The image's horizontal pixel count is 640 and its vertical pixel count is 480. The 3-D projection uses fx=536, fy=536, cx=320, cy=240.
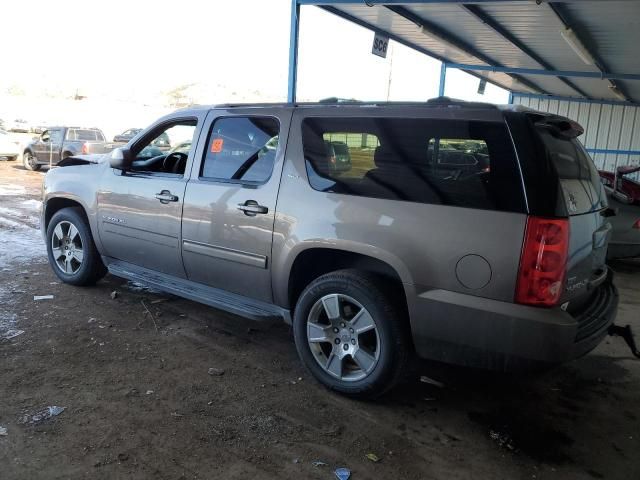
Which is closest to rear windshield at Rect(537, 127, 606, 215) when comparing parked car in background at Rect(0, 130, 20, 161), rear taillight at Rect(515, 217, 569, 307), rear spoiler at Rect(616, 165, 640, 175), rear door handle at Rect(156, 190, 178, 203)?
rear taillight at Rect(515, 217, 569, 307)

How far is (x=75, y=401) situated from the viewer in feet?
11.1

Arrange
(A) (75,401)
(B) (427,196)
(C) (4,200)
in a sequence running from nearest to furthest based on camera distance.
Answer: (B) (427,196) → (A) (75,401) → (C) (4,200)

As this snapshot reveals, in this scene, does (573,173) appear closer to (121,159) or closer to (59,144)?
(121,159)

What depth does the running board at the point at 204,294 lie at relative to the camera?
400cm

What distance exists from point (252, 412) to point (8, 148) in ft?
73.8

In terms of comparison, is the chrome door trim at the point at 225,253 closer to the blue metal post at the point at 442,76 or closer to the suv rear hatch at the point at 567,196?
the suv rear hatch at the point at 567,196

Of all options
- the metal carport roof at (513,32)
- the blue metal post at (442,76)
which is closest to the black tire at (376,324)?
the metal carport roof at (513,32)

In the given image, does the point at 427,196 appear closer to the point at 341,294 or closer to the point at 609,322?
the point at 341,294

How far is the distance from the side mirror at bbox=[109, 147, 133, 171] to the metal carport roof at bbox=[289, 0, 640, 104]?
5.38 meters

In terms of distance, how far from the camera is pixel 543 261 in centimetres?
279

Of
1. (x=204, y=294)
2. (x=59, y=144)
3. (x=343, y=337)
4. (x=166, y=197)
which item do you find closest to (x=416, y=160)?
Answer: (x=343, y=337)

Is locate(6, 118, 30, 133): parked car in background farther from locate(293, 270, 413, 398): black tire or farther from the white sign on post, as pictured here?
locate(293, 270, 413, 398): black tire

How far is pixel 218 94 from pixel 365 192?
3021 inches

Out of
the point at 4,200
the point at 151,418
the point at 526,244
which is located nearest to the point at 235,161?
the point at 151,418
